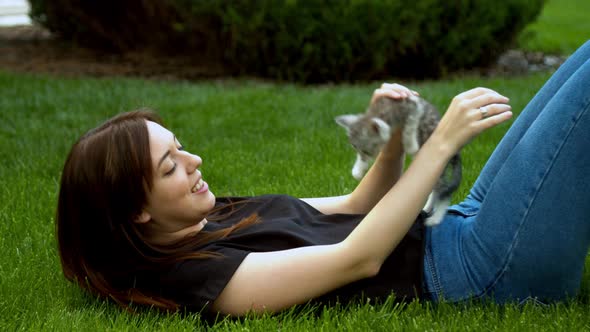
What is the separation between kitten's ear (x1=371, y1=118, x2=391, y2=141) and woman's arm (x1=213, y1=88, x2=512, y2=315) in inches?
7.8

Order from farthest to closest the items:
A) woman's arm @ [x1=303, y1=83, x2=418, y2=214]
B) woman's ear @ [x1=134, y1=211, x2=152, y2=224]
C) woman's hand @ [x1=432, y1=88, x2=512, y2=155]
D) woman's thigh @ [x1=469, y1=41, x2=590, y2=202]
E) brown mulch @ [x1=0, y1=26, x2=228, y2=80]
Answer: brown mulch @ [x1=0, y1=26, x2=228, y2=80] → woman's thigh @ [x1=469, y1=41, x2=590, y2=202] → woman's arm @ [x1=303, y1=83, x2=418, y2=214] → woman's ear @ [x1=134, y1=211, x2=152, y2=224] → woman's hand @ [x1=432, y1=88, x2=512, y2=155]

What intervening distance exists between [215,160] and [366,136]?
257 centimetres

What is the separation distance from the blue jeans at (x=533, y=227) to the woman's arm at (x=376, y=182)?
282 millimetres

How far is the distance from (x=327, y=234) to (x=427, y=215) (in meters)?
0.38

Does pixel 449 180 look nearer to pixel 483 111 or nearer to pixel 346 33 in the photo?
pixel 483 111

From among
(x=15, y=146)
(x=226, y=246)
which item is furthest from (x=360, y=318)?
(x=15, y=146)

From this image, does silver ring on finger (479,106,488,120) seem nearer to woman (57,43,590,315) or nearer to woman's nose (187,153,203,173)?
woman (57,43,590,315)

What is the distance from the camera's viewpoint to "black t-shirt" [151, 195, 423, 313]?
256 centimetres

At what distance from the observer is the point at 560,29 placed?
497 inches

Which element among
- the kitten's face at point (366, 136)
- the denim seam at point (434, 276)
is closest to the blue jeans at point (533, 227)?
the denim seam at point (434, 276)

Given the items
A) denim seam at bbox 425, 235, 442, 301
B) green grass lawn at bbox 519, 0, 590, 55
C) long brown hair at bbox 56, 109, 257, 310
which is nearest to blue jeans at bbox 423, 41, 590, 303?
denim seam at bbox 425, 235, 442, 301

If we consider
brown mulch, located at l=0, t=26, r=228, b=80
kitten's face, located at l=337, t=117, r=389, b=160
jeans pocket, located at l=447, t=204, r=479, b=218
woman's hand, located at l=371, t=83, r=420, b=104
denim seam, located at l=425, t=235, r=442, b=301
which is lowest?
brown mulch, located at l=0, t=26, r=228, b=80

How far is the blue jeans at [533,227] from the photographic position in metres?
2.50

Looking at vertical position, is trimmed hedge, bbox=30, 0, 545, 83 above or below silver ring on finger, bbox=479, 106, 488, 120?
below
